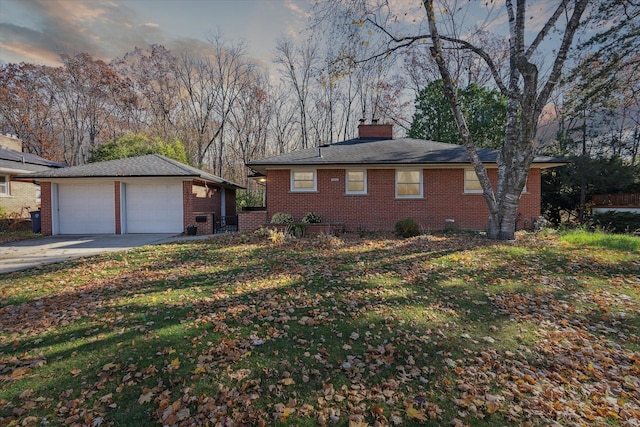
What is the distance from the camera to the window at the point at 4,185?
53.6 feet

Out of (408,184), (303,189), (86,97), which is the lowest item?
(303,189)

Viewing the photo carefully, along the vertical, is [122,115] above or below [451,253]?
above

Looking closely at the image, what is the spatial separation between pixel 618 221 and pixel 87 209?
2526 cm

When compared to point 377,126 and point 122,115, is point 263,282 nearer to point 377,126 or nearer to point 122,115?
point 377,126

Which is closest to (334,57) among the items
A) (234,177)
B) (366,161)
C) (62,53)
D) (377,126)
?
(366,161)

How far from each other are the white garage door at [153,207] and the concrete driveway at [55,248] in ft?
1.97

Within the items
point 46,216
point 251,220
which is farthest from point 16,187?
point 251,220

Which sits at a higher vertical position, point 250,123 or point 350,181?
point 250,123

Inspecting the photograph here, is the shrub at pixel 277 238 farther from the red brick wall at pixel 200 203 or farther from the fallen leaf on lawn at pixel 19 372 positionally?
the fallen leaf on lawn at pixel 19 372

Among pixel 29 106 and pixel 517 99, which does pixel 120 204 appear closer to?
pixel 517 99

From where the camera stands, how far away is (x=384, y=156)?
1292 cm

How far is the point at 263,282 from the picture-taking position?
571cm

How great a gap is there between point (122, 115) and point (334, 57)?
26649 mm

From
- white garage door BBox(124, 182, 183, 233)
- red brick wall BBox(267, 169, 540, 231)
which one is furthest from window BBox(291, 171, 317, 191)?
white garage door BBox(124, 182, 183, 233)
